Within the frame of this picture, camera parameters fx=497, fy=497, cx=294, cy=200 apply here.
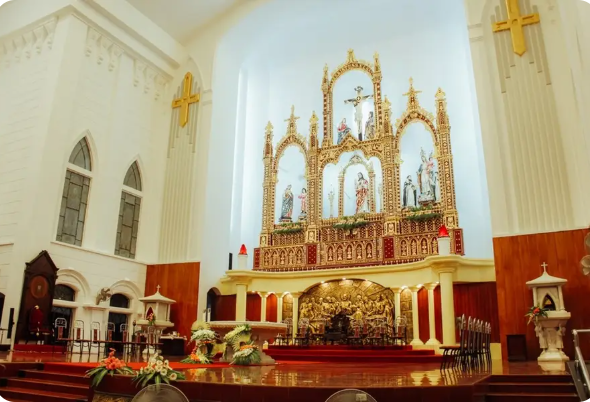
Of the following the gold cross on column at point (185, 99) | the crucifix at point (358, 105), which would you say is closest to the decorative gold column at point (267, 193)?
the gold cross on column at point (185, 99)

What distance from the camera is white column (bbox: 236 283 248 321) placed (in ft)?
49.3

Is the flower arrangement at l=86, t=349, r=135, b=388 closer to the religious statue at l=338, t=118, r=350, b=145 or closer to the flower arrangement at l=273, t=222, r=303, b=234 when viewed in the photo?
the flower arrangement at l=273, t=222, r=303, b=234

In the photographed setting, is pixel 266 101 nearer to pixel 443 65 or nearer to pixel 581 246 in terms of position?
pixel 443 65

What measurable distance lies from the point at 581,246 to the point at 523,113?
3.55 meters

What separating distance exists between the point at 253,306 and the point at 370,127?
735cm

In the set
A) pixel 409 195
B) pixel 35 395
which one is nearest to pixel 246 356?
pixel 35 395

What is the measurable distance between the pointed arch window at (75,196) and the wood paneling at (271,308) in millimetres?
5915

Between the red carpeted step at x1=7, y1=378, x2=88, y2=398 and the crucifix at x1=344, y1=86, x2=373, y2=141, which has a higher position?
the crucifix at x1=344, y1=86, x2=373, y2=141

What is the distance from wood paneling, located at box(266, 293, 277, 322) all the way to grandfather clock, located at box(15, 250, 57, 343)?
244 inches

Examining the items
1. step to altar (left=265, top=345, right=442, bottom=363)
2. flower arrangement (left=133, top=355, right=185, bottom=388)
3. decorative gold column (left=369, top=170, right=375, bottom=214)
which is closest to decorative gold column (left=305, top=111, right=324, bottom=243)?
decorative gold column (left=369, top=170, right=375, bottom=214)

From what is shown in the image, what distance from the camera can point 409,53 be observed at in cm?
1850

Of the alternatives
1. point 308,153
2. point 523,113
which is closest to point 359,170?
point 308,153

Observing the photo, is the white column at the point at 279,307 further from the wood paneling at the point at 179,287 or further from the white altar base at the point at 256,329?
the white altar base at the point at 256,329

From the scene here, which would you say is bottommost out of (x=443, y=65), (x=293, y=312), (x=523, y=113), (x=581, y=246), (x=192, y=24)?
(x=293, y=312)
